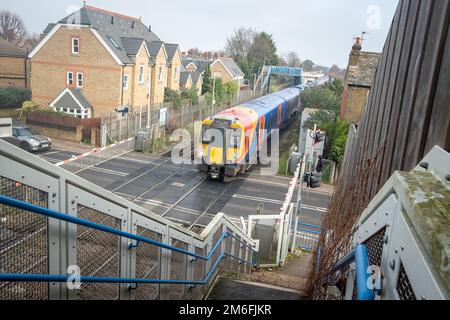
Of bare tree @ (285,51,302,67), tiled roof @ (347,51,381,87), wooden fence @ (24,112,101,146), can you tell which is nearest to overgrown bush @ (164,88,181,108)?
wooden fence @ (24,112,101,146)

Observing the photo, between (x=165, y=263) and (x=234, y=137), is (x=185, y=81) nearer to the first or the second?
(x=234, y=137)

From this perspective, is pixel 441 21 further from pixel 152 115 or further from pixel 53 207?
pixel 152 115

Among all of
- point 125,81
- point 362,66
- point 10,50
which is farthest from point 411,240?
point 10,50

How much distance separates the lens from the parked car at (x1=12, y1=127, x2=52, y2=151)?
19.5m

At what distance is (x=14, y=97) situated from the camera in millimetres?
26953

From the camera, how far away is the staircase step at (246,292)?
6.00 metres

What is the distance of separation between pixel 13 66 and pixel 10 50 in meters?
1.10

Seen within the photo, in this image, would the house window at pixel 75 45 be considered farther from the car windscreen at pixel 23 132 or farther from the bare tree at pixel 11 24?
the car windscreen at pixel 23 132

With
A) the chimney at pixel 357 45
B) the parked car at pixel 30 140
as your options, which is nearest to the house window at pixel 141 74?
the parked car at pixel 30 140

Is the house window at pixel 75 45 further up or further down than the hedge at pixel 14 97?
further up

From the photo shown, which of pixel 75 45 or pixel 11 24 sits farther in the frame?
pixel 75 45

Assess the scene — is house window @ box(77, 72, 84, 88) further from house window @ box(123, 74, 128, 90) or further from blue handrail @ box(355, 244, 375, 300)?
blue handrail @ box(355, 244, 375, 300)

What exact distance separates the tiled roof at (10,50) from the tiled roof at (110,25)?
8.50 ft
